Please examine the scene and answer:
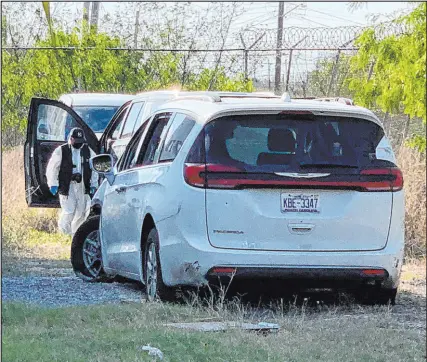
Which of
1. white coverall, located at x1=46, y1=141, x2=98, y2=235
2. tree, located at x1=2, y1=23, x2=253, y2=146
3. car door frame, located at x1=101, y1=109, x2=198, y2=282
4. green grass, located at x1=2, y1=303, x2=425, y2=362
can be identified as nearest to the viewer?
green grass, located at x1=2, y1=303, x2=425, y2=362

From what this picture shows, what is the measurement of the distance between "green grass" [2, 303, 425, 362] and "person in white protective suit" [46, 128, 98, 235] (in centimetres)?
662

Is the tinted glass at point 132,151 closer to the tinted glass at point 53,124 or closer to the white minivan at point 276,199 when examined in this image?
the white minivan at point 276,199

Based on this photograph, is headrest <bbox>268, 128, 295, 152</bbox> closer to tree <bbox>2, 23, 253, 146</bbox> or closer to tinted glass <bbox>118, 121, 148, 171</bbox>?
tinted glass <bbox>118, 121, 148, 171</bbox>

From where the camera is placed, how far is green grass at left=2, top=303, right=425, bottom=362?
6922 mm

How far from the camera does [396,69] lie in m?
13.8

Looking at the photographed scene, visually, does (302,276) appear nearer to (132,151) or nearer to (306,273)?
(306,273)

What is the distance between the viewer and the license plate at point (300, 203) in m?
8.94

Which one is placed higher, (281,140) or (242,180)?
(281,140)

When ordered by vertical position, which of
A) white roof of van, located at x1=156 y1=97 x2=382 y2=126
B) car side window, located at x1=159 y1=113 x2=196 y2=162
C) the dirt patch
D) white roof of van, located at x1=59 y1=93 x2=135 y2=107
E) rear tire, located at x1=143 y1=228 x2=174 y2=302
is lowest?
the dirt patch

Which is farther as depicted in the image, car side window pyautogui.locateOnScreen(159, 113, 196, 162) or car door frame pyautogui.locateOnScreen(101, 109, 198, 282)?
car door frame pyautogui.locateOnScreen(101, 109, 198, 282)

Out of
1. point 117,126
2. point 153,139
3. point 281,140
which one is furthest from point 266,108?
point 117,126

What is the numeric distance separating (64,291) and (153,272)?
3.79 ft

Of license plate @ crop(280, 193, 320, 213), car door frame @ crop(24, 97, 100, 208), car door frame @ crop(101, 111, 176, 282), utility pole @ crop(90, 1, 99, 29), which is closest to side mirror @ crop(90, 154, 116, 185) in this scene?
car door frame @ crop(101, 111, 176, 282)

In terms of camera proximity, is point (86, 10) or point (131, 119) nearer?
point (131, 119)
